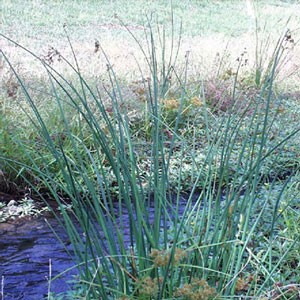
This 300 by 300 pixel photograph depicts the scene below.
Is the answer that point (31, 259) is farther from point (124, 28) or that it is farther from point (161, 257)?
point (124, 28)

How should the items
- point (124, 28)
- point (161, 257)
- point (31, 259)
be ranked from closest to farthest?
point (161, 257), point (31, 259), point (124, 28)

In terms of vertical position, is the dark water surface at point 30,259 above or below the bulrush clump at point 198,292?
below

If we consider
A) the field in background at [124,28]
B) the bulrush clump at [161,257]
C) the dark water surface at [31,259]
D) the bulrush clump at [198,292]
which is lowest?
the dark water surface at [31,259]

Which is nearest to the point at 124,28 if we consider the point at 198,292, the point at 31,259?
the point at 31,259

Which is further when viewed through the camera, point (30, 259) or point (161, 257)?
point (30, 259)

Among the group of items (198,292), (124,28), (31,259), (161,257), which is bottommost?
(31,259)

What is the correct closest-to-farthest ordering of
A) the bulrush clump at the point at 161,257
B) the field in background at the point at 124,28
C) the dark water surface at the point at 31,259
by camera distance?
the bulrush clump at the point at 161,257
the dark water surface at the point at 31,259
the field in background at the point at 124,28

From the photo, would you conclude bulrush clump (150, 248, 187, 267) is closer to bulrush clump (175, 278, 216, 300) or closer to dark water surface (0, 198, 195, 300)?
bulrush clump (175, 278, 216, 300)

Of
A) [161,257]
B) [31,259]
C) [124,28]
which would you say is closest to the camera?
[161,257]

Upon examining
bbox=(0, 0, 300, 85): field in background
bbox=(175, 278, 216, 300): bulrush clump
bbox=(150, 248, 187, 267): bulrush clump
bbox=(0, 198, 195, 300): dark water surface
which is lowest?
bbox=(0, 198, 195, 300): dark water surface

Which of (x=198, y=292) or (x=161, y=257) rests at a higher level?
(x=161, y=257)

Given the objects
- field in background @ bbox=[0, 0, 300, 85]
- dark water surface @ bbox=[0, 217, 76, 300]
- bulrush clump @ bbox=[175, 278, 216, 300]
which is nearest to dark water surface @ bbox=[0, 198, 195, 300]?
dark water surface @ bbox=[0, 217, 76, 300]

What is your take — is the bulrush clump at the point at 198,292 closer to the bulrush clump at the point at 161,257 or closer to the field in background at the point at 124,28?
the bulrush clump at the point at 161,257

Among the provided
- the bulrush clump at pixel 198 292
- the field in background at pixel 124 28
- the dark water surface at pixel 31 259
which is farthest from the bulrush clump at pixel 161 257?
the field in background at pixel 124 28
